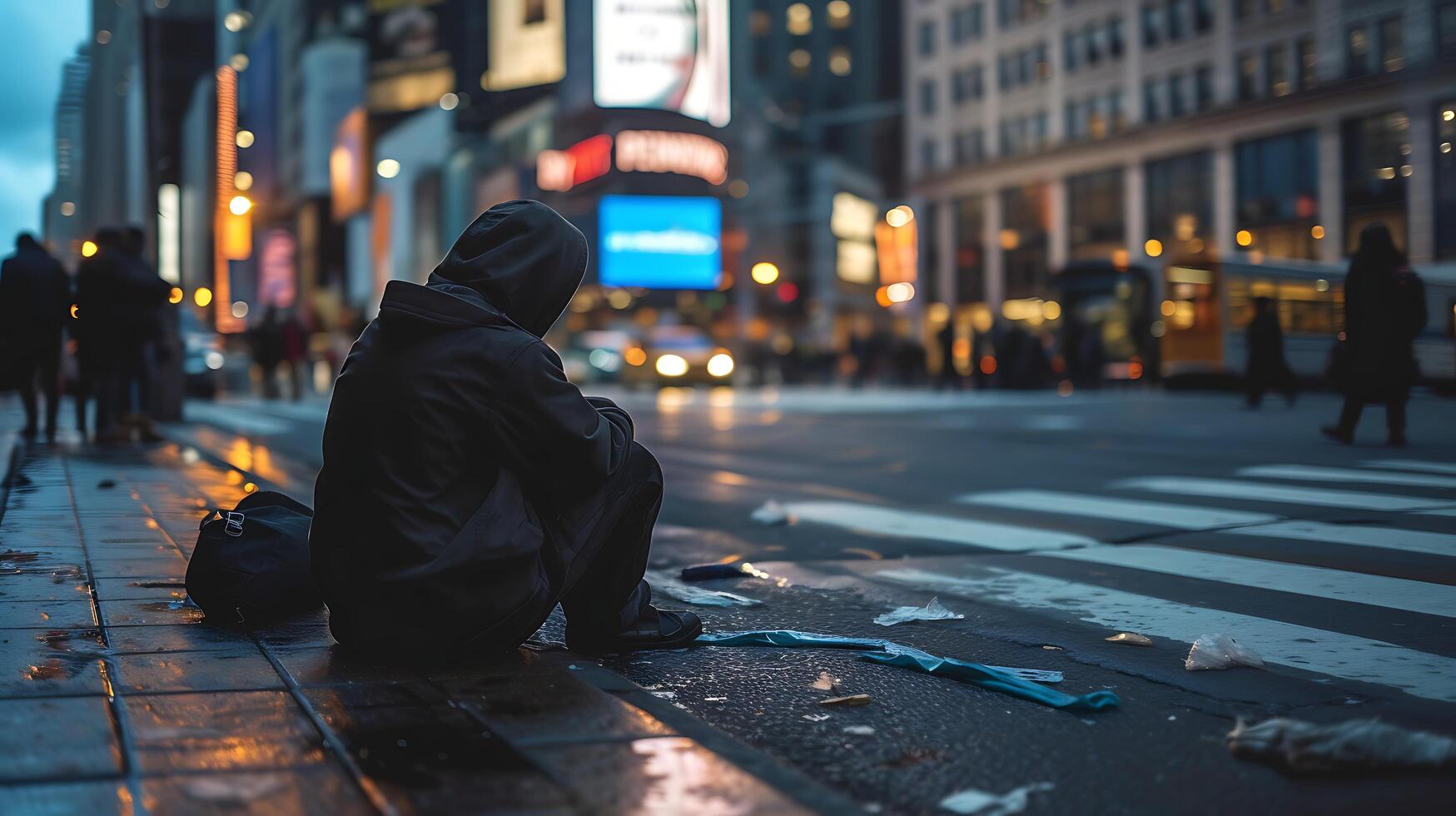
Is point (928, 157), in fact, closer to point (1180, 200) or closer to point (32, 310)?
point (1180, 200)

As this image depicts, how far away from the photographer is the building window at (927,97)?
67.8 m

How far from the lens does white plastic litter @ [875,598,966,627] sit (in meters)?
5.14

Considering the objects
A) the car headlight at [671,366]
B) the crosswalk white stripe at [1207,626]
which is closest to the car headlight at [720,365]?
the car headlight at [671,366]

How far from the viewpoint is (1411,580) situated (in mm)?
5785

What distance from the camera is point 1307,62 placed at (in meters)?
46.7

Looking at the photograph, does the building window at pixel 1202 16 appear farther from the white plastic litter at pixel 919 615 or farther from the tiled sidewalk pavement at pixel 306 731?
the tiled sidewalk pavement at pixel 306 731

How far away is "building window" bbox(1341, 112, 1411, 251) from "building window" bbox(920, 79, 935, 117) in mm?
24981

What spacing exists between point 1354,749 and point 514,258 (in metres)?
2.30

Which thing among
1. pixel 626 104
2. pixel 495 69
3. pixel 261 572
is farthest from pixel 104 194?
pixel 261 572

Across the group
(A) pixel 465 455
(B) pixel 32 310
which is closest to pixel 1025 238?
(B) pixel 32 310

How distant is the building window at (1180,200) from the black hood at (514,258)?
52.0m

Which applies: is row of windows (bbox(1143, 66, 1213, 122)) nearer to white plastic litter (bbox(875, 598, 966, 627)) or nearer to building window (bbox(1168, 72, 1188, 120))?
building window (bbox(1168, 72, 1188, 120))

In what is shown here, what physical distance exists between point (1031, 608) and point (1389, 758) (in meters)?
2.28

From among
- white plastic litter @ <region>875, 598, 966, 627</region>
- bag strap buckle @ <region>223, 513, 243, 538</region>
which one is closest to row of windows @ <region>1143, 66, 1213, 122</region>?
white plastic litter @ <region>875, 598, 966, 627</region>
